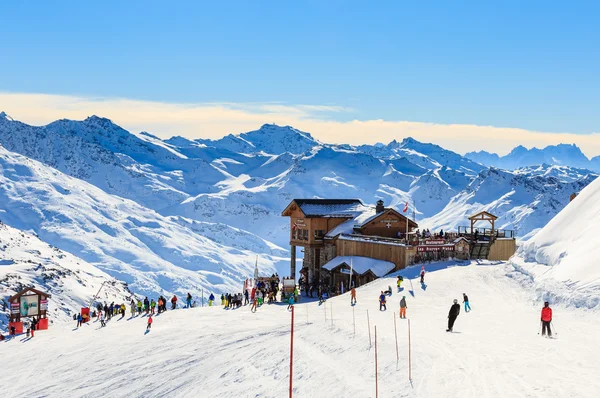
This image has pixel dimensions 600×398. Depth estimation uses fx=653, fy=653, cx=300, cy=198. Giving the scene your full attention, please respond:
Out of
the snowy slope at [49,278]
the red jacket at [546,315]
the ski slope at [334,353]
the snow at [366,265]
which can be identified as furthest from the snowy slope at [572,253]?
the snowy slope at [49,278]

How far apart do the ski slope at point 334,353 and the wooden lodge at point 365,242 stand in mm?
6549

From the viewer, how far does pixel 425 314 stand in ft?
101

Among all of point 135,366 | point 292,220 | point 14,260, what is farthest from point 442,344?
point 14,260

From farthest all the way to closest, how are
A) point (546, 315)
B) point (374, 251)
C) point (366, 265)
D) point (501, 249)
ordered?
point (501, 249) → point (374, 251) → point (366, 265) → point (546, 315)

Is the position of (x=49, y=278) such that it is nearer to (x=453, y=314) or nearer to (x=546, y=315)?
(x=453, y=314)

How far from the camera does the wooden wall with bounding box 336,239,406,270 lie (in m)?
45.2

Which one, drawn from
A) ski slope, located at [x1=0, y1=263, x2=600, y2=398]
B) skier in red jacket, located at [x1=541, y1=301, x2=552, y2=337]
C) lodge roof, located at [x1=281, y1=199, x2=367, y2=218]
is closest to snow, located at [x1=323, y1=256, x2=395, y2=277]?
ski slope, located at [x1=0, y1=263, x2=600, y2=398]

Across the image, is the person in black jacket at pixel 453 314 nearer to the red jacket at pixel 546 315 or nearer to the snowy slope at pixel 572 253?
the red jacket at pixel 546 315

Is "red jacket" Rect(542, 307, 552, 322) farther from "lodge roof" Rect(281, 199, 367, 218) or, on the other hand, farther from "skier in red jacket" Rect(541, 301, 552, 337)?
"lodge roof" Rect(281, 199, 367, 218)

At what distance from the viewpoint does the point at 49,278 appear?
102438 mm

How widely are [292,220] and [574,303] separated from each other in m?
34.8

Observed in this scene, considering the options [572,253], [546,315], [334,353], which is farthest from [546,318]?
[572,253]

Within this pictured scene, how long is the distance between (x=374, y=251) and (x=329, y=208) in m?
11.0

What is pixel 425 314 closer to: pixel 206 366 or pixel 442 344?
pixel 442 344
